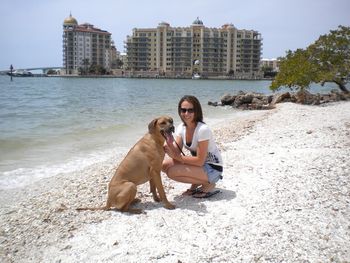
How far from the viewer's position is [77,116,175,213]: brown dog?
4883 mm

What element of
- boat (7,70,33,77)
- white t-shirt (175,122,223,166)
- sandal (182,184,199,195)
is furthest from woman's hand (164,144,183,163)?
boat (7,70,33,77)

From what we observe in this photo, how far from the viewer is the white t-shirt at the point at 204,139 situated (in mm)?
5102

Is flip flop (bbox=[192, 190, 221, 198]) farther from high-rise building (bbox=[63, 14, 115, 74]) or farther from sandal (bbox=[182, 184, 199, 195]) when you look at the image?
high-rise building (bbox=[63, 14, 115, 74])

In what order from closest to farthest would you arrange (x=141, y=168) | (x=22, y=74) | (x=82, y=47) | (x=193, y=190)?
(x=141, y=168), (x=193, y=190), (x=22, y=74), (x=82, y=47)

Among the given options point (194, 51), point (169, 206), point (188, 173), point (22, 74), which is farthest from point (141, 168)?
point (22, 74)

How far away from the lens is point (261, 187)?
218 inches

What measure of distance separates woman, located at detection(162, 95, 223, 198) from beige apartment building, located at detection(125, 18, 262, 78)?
13114cm

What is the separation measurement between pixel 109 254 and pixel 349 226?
2729 millimetres

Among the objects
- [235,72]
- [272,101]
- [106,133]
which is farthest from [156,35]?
[106,133]

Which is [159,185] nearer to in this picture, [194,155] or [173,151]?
[173,151]

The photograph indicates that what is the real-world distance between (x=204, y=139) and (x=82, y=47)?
161304 millimetres

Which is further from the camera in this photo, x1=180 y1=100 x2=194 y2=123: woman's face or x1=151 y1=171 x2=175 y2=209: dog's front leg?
x1=180 y1=100 x2=194 y2=123: woman's face

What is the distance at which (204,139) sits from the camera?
5.11 meters

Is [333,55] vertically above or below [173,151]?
above
